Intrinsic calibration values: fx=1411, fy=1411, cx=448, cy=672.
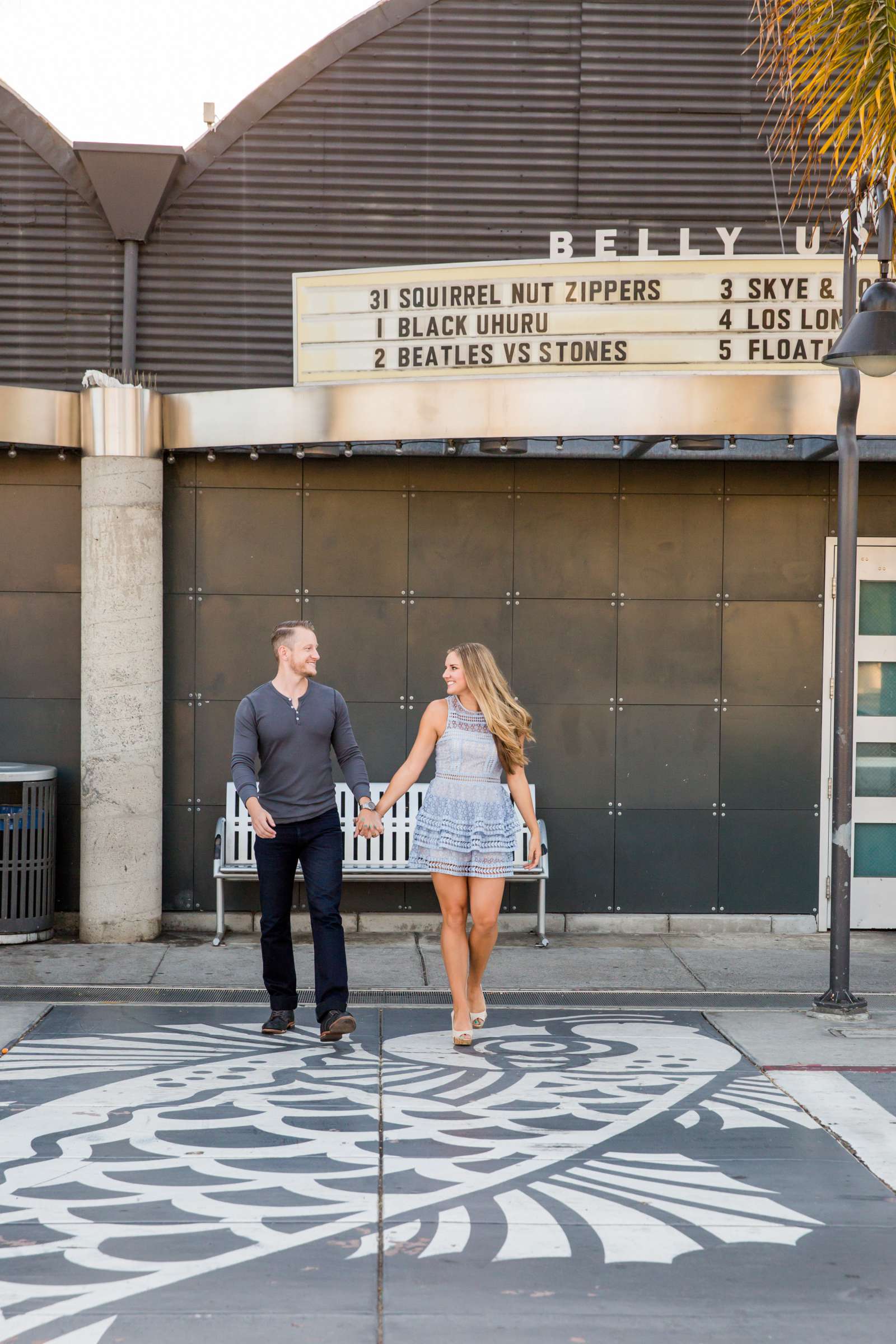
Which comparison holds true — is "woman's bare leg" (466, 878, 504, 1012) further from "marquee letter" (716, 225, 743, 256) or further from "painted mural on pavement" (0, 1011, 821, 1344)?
"marquee letter" (716, 225, 743, 256)

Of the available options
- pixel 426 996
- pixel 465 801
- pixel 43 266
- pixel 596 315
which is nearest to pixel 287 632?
pixel 465 801

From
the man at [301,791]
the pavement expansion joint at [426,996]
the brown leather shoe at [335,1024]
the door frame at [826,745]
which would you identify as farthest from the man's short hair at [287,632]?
the door frame at [826,745]

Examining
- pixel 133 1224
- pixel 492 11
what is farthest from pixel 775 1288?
pixel 492 11

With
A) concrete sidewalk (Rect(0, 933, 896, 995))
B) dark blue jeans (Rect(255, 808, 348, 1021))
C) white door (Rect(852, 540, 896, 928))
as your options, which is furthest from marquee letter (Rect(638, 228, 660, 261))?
dark blue jeans (Rect(255, 808, 348, 1021))

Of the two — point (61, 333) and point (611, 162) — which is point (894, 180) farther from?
point (61, 333)

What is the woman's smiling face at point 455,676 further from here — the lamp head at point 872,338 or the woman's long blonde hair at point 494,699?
the lamp head at point 872,338

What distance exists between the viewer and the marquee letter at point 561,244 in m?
9.67

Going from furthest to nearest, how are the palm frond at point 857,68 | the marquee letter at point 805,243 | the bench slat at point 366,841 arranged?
the bench slat at point 366,841 < the marquee letter at point 805,243 < the palm frond at point 857,68

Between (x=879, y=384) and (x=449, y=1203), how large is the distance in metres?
5.64

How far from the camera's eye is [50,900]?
921 cm

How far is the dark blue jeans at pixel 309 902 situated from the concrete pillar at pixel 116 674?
8.50 ft

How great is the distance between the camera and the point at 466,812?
6.56 meters

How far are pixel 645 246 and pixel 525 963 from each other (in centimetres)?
488

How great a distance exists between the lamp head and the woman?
235cm
